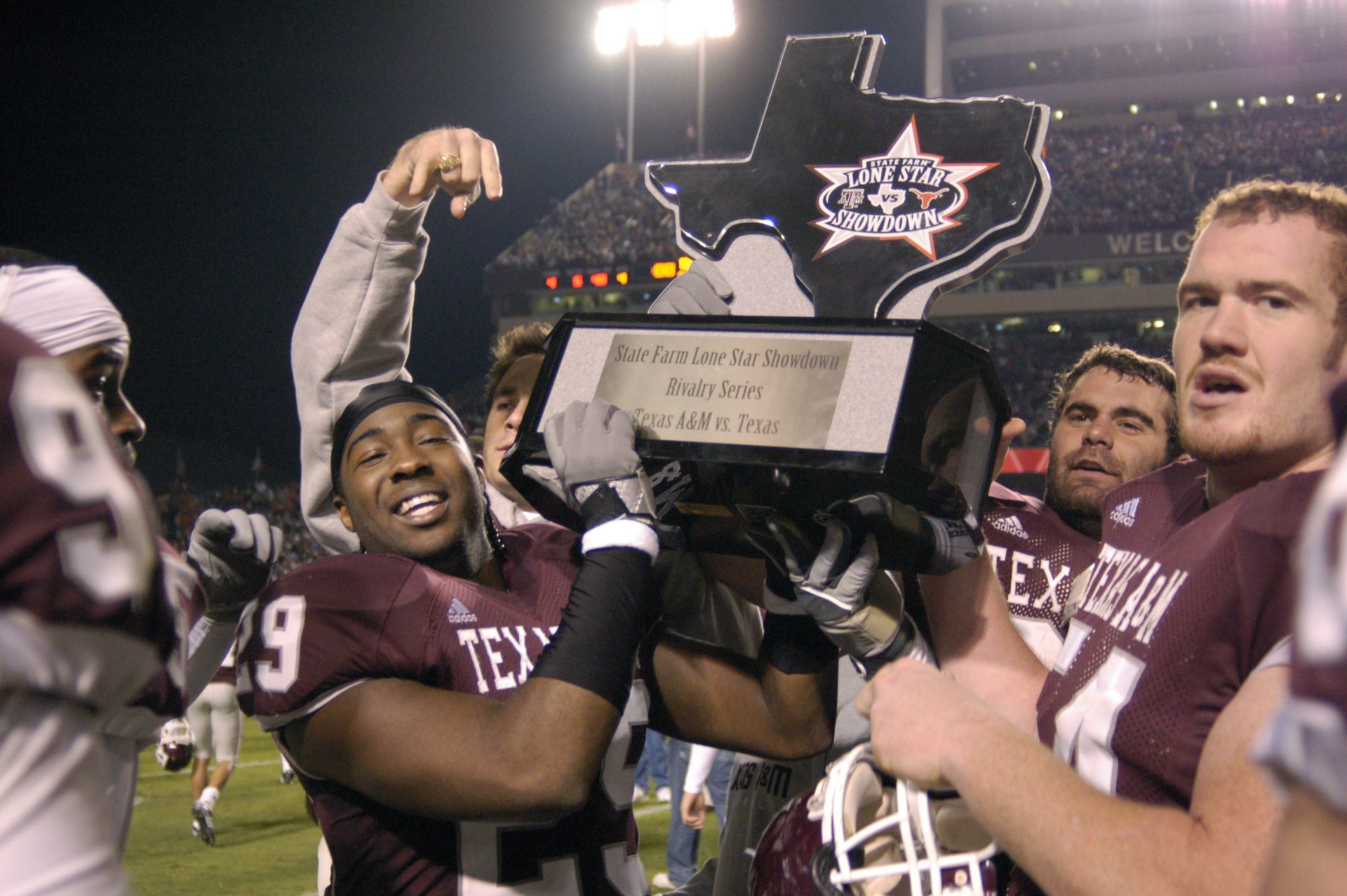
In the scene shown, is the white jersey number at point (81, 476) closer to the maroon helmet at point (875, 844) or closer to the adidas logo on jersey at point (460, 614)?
the maroon helmet at point (875, 844)

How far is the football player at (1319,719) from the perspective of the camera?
19.5 inches

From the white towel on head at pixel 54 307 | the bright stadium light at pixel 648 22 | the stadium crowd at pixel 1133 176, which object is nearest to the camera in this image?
the white towel on head at pixel 54 307

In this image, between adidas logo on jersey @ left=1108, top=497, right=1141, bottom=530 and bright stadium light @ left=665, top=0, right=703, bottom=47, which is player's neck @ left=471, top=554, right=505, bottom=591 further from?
bright stadium light @ left=665, top=0, right=703, bottom=47

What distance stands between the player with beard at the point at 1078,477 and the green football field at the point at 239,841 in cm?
286

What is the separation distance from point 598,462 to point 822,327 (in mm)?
336

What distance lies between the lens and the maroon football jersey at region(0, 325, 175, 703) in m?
0.69

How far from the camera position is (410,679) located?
164cm

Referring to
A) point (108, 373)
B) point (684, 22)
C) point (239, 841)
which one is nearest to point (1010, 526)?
point (108, 373)

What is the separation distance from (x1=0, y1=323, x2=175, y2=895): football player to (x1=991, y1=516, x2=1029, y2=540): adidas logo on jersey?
2487 mm

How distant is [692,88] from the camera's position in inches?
1073

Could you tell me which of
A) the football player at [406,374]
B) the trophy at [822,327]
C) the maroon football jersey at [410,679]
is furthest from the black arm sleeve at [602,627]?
the football player at [406,374]

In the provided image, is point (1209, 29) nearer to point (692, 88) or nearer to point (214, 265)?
point (692, 88)

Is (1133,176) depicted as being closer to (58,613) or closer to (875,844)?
(875,844)

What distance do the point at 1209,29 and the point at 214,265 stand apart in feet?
83.0
